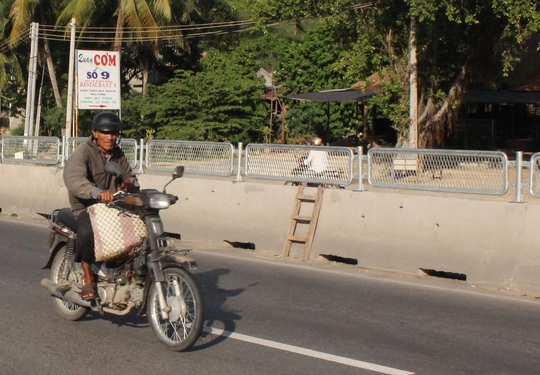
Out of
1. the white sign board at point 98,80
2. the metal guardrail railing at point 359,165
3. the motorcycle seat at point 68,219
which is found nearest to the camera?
the motorcycle seat at point 68,219

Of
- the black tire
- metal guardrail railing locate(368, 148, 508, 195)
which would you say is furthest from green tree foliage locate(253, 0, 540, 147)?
the black tire

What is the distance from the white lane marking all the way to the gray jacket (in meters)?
1.52

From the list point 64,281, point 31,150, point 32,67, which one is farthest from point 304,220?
point 32,67

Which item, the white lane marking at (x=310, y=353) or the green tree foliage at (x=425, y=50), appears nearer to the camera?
the white lane marking at (x=310, y=353)

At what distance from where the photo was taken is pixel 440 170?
9898 mm

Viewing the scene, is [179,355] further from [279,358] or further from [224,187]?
[224,187]

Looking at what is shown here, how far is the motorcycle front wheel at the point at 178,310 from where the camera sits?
19.1 ft

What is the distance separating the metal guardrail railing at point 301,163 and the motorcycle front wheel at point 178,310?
16.9 ft

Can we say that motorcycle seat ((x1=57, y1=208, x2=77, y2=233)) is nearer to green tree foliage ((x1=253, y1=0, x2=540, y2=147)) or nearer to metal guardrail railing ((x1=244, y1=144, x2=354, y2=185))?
metal guardrail railing ((x1=244, y1=144, x2=354, y2=185))

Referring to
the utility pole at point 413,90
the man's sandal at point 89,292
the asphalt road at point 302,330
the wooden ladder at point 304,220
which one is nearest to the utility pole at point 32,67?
the utility pole at point 413,90

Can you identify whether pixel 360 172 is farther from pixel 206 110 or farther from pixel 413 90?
pixel 206 110

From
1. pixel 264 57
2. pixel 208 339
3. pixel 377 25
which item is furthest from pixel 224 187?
pixel 264 57

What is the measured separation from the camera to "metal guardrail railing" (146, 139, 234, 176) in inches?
483

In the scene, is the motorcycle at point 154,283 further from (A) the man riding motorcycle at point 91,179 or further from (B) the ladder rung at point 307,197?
(B) the ladder rung at point 307,197
